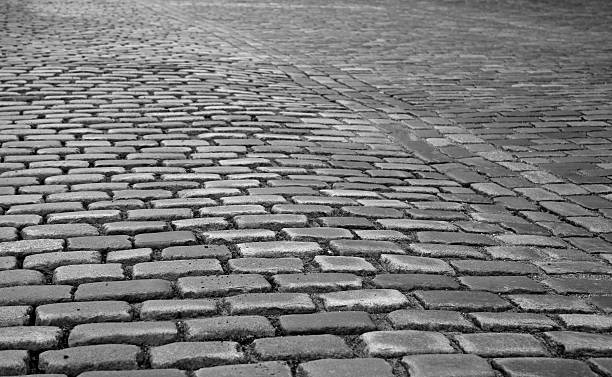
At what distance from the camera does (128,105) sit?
5.92 m

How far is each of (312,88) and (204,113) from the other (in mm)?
1619

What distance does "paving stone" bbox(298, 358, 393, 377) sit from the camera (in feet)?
7.01

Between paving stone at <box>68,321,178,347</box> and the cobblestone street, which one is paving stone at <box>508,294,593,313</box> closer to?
the cobblestone street

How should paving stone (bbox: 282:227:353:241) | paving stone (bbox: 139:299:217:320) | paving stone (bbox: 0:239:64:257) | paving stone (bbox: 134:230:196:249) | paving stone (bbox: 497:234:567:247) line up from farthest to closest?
paving stone (bbox: 497:234:567:247) < paving stone (bbox: 282:227:353:241) < paving stone (bbox: 134:230:196:249) < paving stone (bbox: 0:239:64:257) < paving stone (bbox: 139:299:217:320)

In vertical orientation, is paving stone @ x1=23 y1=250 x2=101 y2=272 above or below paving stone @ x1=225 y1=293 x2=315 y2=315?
below

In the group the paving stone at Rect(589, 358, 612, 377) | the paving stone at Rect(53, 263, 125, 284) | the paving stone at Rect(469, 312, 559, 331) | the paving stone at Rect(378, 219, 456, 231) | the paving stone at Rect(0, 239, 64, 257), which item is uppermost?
the paving stone at Rect(589, 358, 612, 377)

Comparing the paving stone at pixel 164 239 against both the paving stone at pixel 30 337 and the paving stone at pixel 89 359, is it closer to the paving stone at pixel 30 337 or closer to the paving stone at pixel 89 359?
the paving stone at pixel 30 337

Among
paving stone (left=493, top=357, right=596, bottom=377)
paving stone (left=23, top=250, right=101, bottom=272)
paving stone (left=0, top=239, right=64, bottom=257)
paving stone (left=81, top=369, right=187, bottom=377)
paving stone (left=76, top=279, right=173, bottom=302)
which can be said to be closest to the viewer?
paving stone (left=81, top=369, right=187, bottom=377)

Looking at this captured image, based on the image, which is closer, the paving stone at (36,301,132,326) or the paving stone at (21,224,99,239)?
the paving stone at (36,301,132,326)

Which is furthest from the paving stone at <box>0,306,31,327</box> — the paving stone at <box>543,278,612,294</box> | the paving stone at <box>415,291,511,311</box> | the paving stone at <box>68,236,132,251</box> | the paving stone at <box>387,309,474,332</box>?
the paving stone at <box>543,278,612,294</box>

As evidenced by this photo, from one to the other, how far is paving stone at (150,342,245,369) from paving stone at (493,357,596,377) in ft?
2.44

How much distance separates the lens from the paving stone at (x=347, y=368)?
7.01ft

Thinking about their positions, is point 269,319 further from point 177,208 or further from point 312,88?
point 312,88

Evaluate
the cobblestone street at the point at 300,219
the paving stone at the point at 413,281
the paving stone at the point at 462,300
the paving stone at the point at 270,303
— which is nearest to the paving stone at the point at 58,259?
the cobblestone street at the point at 300,219
